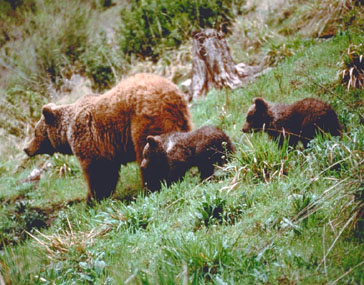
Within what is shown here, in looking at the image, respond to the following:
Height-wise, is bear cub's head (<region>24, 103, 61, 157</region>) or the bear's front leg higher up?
bear cub's head (<region>24, 103, 61, 157</region>)

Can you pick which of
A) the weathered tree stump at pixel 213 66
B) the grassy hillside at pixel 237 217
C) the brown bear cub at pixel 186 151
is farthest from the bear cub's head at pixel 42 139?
the weathered tree stump at pixel 213 66

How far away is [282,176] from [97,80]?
32.7 ft

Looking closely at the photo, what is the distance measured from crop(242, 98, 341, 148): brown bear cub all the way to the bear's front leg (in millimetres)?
2218

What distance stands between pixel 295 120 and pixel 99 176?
3.07m

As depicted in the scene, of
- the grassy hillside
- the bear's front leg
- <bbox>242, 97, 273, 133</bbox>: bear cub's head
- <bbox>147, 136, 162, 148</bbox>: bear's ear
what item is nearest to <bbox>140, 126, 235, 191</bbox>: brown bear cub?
<bbox>147, 136, 162, 148</bbox>: bear's ear

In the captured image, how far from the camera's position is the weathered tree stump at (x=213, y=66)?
347 inches

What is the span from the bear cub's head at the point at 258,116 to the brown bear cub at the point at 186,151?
1.95 ft

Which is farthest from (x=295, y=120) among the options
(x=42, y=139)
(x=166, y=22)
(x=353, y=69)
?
(x=166, y=22)

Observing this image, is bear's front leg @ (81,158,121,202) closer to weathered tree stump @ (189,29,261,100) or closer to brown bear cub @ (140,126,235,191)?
brown bear cub @ (140,126,235,191)

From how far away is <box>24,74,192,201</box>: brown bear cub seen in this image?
5.54 metres

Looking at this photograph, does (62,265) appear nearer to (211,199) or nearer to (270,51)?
(211,199)

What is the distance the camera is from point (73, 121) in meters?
6.20

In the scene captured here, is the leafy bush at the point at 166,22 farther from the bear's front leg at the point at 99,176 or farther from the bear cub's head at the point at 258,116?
the bear's front leg at the point at 99,176

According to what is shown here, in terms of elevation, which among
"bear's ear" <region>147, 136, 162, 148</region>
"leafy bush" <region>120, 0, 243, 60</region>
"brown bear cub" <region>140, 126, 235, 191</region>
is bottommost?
"brown bear cub" <region>140, 126, 235, 191</region>
